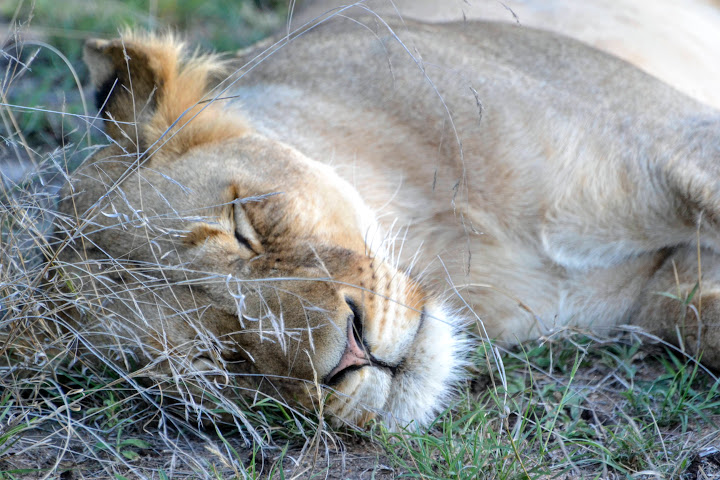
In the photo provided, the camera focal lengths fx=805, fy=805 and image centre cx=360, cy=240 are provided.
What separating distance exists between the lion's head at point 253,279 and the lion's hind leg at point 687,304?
Answer: 72cm

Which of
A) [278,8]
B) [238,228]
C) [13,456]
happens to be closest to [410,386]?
[238,228]

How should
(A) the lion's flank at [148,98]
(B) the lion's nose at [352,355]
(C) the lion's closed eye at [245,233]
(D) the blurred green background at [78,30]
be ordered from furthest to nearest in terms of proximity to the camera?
(D) the blurred green background at [78,30] → (A) the lion's flank at [148,98] → (C) the lion's closed eye at [245,233] → (B) the lion's nose at [352,355]

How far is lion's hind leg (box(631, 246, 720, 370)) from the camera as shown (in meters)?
2.39

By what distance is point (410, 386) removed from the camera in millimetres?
2076

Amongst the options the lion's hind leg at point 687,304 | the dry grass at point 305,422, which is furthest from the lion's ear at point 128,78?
the lion's hind leg at point 687,304

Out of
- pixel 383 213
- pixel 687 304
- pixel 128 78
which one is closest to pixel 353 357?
pixel 383 213

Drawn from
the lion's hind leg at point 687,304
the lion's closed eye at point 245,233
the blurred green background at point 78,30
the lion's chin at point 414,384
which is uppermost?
the lion's hind leg at point 687,304

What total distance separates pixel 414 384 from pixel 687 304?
97 centimetres

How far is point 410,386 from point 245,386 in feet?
1.43

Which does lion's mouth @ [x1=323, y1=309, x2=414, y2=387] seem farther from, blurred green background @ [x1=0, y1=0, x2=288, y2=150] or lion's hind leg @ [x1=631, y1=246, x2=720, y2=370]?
blurred green background @ [x1=0, y1=0, x2=288, y2=150]

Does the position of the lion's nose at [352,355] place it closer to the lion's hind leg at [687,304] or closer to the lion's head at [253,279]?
the lion's head at [253,279]

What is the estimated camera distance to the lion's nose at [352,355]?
6.26 ft

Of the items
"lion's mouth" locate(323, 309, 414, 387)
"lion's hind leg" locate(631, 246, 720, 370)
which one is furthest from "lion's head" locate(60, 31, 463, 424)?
"lion's hind leg" locate(631, 246, 720, 370)

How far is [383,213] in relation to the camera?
266cm
